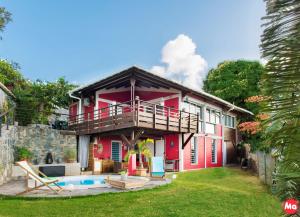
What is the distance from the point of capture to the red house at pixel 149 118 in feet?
56.4

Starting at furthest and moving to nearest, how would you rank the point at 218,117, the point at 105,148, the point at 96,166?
the point at 218,117
the point at 105,148
the point at 96,166

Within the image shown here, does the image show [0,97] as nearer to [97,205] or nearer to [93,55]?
[93,55]

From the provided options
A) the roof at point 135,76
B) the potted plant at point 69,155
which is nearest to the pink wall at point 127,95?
the roof at point 135,76

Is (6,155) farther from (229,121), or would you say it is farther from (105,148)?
(229,121)

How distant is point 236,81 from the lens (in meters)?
30.6

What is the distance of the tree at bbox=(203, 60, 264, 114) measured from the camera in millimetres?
29688

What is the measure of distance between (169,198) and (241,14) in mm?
7861

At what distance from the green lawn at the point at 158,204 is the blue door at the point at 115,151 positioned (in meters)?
10.8

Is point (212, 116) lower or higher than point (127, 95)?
lower

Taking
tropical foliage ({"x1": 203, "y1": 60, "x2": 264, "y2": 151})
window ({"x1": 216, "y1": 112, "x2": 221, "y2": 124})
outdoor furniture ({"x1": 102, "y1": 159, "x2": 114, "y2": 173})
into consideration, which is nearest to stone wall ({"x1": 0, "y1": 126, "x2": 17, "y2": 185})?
outdoor furniture ({"x1": 102, "y1": 159, "x2": 114, "y2": 173})

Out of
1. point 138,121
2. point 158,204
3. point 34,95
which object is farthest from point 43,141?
point 158,204

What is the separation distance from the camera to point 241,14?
1.52m

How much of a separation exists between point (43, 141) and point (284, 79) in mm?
18000

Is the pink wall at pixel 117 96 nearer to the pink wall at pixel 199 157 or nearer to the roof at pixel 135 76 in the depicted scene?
the roof at pixel 135 76
